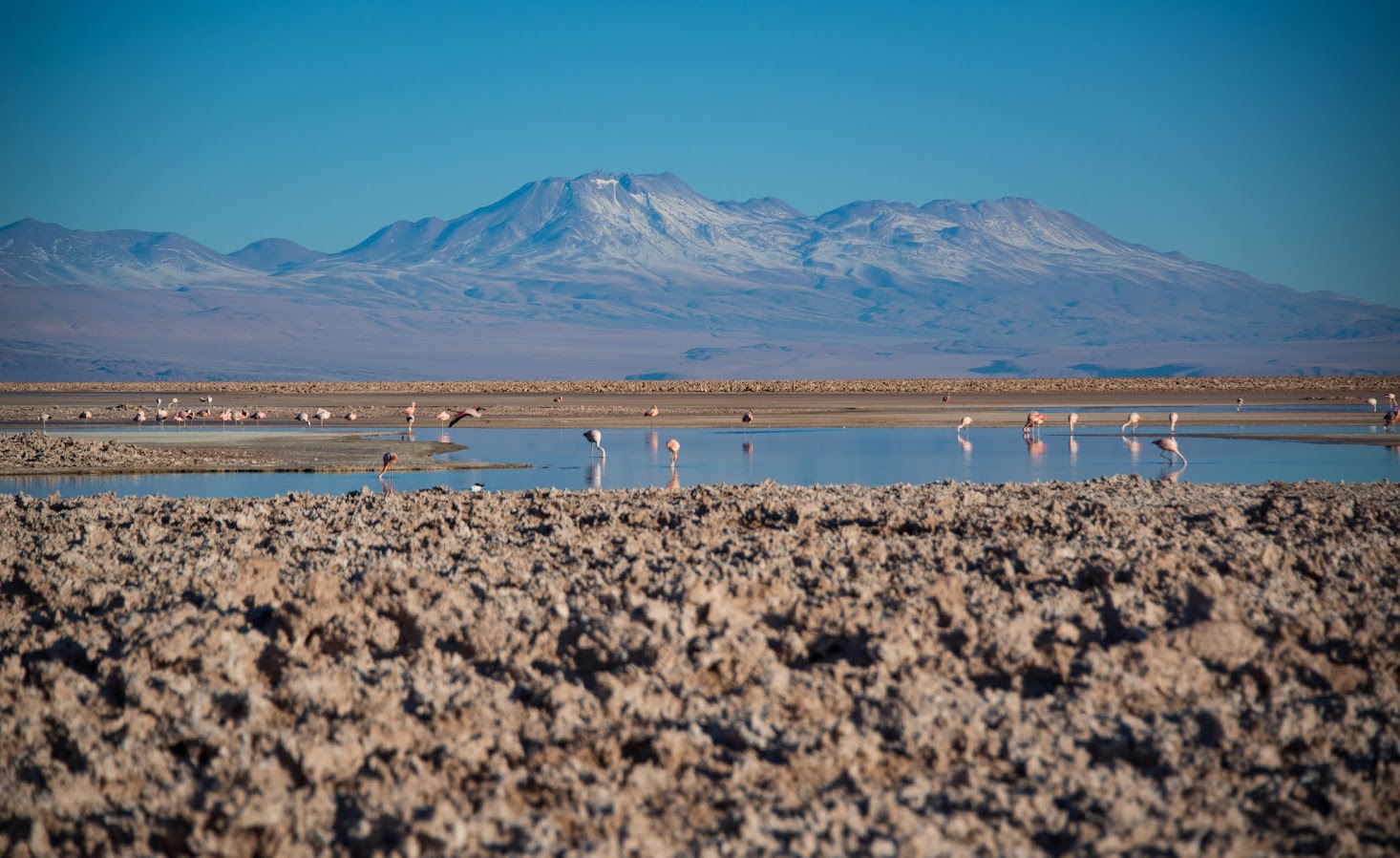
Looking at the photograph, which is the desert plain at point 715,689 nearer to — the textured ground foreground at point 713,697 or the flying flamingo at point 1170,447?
→ the textured ground foreground at point 713,697

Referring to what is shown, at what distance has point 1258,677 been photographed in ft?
18.7

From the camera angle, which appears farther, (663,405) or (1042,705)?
(663,405)

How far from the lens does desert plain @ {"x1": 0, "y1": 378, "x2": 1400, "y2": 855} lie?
4.54m

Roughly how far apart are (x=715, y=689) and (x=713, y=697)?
10cm

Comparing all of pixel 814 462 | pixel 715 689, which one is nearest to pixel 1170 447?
pixel 814 462

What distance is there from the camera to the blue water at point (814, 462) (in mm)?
16422

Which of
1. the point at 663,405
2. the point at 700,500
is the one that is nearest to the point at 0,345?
the point at 663,405

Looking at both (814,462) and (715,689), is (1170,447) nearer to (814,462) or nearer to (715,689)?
(814,462)

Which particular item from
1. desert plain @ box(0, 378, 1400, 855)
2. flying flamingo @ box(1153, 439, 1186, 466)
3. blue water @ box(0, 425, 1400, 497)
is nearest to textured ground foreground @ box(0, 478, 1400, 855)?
desert plain @ box(0, 378, 1400, 855)

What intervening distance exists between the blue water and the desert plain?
7.03m

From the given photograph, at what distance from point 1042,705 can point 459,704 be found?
7.25 ft

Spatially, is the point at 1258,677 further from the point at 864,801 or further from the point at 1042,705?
the point at 864,801

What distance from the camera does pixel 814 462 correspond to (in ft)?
65.4

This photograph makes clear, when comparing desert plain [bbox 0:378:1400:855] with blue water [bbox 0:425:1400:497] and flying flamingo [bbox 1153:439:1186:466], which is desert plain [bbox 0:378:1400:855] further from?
flying flamingo [bbox 1153:439:1186:466]
